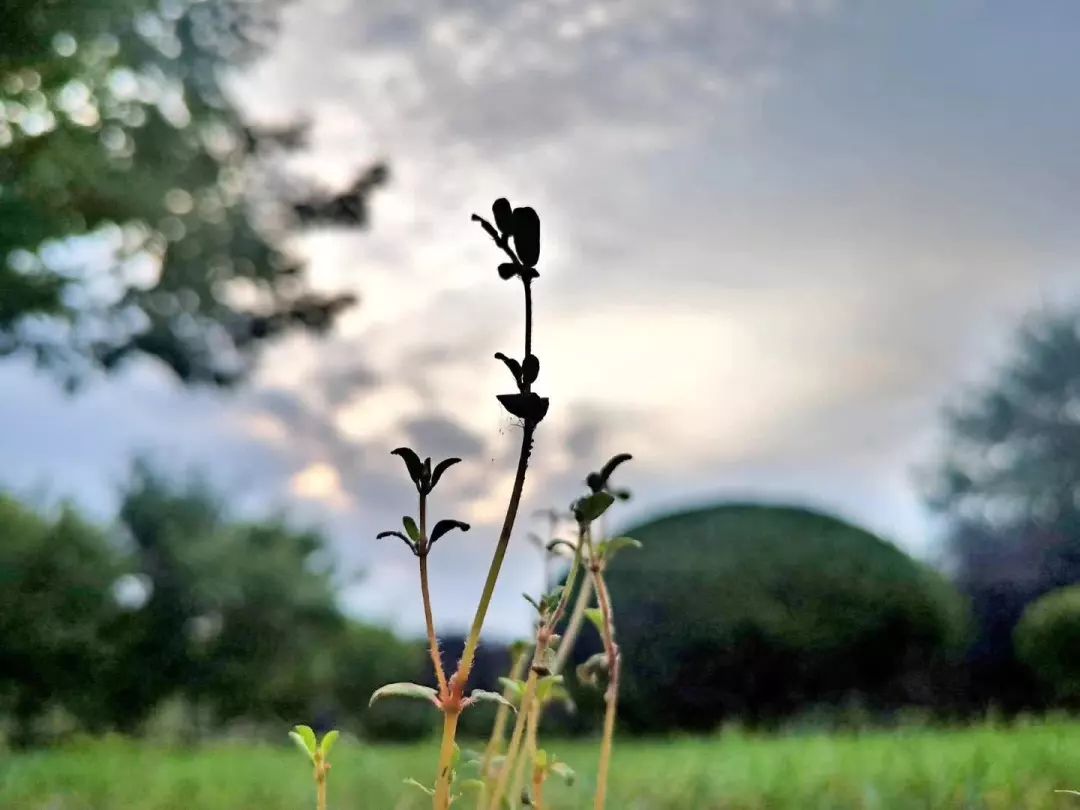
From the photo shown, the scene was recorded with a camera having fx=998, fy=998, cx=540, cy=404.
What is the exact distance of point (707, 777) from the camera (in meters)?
2.95

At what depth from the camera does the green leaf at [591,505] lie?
594mm

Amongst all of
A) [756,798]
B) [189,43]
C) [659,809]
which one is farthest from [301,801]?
[189,43]

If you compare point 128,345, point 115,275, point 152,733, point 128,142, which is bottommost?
point 152,733

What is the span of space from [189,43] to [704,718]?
287 inches

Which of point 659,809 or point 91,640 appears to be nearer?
point 659,809

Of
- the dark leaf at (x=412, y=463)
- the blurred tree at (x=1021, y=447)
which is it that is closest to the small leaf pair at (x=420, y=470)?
the dark leaf at (x=412, y=463)

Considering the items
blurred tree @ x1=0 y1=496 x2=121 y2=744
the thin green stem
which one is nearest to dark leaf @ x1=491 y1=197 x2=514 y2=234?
the thin green stem

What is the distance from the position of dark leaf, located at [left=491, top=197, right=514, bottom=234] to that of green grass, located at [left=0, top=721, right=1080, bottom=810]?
225 cm

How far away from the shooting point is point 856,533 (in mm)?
6566

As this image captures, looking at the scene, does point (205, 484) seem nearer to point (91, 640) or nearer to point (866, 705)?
point (91, 640)

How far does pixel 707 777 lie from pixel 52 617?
6039 millimetres

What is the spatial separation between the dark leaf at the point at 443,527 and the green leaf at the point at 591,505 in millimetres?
69

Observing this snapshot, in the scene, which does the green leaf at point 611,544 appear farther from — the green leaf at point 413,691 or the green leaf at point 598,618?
the green leaf at point 413,691

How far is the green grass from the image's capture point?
2543 mm
